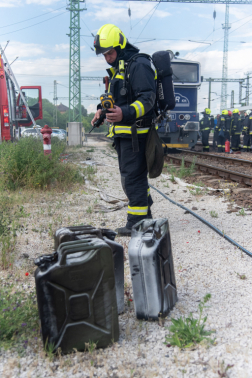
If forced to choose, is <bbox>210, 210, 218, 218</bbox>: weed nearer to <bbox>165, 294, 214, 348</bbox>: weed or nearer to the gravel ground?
the gravel ground

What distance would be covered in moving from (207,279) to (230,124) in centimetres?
1644

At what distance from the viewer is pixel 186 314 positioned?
239cm

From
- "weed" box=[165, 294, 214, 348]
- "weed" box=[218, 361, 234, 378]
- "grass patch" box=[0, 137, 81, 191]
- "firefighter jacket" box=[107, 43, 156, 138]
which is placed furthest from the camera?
"grass patch" box=[0, 137, 81, 191]

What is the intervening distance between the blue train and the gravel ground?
9.40m

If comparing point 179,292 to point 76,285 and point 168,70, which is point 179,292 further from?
point 168,70

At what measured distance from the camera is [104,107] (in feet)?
10.5

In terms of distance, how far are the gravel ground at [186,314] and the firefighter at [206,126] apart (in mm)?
13760

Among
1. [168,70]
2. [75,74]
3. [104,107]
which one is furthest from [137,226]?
[75,74]

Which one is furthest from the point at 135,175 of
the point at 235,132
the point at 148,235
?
the point at 235,132

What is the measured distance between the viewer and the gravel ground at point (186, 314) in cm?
185

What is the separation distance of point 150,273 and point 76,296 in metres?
0.51

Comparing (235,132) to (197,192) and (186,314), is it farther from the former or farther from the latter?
(186,314)

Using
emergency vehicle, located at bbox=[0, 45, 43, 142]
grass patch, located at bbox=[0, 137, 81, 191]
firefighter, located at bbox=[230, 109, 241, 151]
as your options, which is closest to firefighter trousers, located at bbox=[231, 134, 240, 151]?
firefighter, located at bbox=[230, 109, 241, 151]

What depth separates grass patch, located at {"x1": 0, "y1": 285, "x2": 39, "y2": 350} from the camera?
2043 millimetres
